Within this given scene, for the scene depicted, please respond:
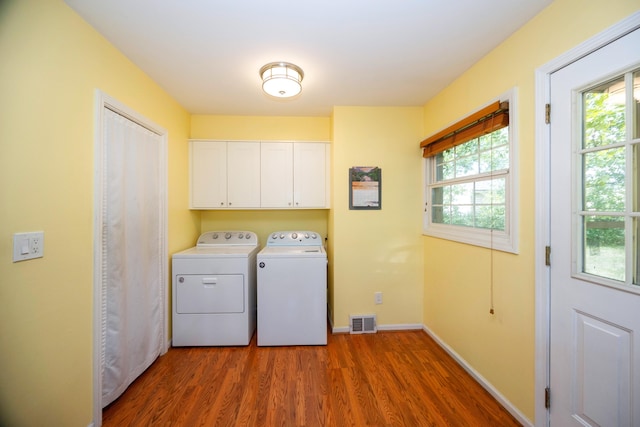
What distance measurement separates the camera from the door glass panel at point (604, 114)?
3.48 ft

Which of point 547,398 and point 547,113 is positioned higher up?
point 547,113

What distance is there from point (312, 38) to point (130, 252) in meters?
1.99

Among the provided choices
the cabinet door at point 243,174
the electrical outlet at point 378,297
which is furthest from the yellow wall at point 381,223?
the cabinet door at point 243,174

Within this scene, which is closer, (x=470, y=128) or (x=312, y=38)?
(x=312, y=38)

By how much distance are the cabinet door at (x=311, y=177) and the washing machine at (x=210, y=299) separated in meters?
0.94

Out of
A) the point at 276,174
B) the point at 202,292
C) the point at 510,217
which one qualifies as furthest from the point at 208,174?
the point at 510,217

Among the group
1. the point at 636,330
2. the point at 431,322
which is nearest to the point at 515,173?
the point at 636,330

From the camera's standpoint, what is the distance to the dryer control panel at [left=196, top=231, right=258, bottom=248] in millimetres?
2777

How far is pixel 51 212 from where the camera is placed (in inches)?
47.6

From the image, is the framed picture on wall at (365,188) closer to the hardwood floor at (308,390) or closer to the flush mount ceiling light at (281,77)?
the flush mount ceiling light at (281,77)

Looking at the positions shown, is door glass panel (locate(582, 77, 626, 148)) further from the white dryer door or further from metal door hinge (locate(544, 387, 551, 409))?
the white dryer door

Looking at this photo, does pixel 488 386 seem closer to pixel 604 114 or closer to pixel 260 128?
pixel 604 114

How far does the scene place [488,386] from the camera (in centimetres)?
172

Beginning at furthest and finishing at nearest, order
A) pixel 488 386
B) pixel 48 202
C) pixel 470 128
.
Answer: pixel 470 128, pixel 488 386, pixel 48 202
